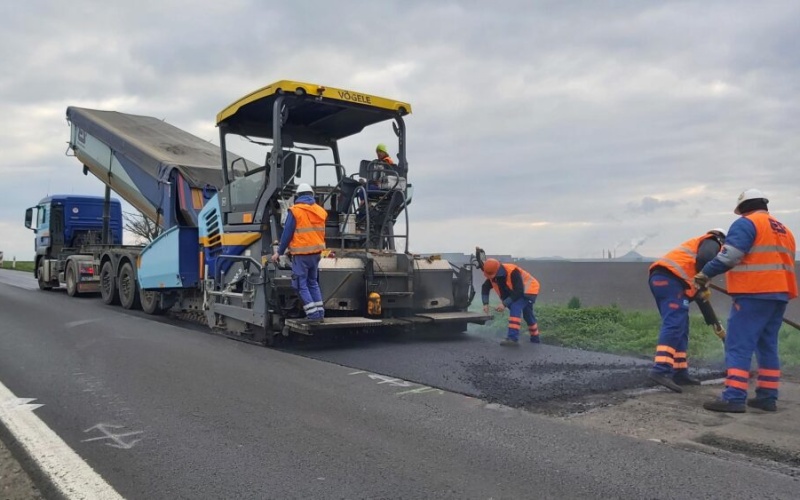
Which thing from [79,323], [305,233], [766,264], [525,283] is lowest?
[79,323]

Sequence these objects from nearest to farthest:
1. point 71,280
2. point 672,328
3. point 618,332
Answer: point 672,328 < point 618,332 < point 71,280

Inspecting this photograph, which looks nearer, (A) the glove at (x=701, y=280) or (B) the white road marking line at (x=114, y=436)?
(B) the white road marking line at (x=114, y=436)

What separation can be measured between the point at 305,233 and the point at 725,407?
4.39 m

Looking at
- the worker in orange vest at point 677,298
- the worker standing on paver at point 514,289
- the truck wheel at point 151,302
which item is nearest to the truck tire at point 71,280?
the truck wheel at point 151,302

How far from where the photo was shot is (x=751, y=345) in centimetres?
472

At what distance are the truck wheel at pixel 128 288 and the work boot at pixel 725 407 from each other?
10155mm

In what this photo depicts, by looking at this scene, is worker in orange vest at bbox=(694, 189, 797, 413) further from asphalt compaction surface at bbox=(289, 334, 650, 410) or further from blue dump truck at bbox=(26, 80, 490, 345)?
blue dump truck at bbox=(26, 80, 490, 345)

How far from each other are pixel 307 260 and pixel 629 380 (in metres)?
3.53

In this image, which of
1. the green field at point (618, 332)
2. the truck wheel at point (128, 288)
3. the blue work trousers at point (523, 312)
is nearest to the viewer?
the green field at point (618, 332)

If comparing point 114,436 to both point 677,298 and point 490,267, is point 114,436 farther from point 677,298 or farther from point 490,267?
point 490,267

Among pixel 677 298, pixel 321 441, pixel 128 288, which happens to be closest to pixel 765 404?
pixel 677 298

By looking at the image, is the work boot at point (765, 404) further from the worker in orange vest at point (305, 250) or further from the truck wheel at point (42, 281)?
the truck wheel at point (42, 281)

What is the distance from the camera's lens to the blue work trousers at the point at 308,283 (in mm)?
6891

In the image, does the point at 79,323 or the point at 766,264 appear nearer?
the point at 766,264
